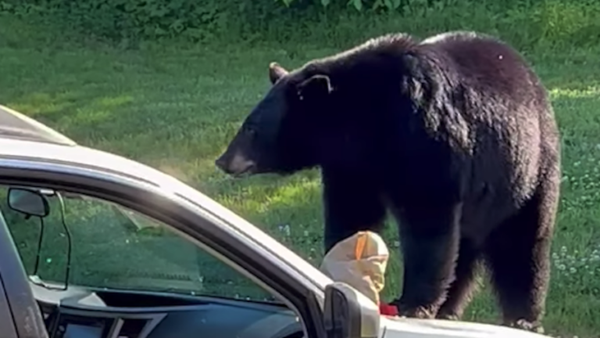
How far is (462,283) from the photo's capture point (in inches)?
238

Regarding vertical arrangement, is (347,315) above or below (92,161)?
below

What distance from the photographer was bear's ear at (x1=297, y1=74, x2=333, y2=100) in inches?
233

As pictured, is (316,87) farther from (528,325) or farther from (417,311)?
(528,325)

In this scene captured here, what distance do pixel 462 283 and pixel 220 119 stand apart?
460 cm

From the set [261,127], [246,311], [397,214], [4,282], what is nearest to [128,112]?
[261,127]

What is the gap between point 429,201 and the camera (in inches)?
218

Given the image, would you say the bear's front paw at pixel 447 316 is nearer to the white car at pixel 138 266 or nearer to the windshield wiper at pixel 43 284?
the white car at pixel 138 266

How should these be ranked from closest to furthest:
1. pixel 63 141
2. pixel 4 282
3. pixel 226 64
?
pixel 4 282
pixel 63 141
pixel 226 64

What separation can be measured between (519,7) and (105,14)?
5.05 m

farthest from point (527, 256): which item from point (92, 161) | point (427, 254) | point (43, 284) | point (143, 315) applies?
point (92, 161)

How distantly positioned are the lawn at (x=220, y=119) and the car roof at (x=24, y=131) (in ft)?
2.35

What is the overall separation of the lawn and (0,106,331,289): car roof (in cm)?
78

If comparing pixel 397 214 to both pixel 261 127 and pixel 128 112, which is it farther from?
pixel 128 112

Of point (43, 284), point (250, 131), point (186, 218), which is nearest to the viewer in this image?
point (186, 218)
